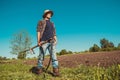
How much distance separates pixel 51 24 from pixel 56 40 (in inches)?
25.4

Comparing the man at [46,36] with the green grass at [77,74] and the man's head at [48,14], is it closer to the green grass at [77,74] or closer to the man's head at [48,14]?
the man's head at [48,14]

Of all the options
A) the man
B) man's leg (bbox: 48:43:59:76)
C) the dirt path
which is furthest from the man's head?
the dirt path

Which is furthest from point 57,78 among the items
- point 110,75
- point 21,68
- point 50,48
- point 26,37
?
point 26,37

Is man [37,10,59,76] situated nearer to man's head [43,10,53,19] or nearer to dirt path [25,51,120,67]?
man's head [43,10,53,19]

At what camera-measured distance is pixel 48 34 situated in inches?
364

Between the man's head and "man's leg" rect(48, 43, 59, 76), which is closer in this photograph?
"man's leg" rect(48, 43, 59, 76)

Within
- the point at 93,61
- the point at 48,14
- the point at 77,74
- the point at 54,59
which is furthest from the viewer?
the point at 93,61

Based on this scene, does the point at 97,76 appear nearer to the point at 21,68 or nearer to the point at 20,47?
the point at 21,68

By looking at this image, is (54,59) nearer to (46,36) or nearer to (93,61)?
(46,36)

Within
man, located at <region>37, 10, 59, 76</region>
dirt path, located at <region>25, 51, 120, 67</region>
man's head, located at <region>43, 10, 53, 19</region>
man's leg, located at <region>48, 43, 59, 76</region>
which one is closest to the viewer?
man's leg, located at <region>48, 43, 59, 76</region>

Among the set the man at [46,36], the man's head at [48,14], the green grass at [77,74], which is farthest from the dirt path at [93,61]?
the man's head at [48,14]

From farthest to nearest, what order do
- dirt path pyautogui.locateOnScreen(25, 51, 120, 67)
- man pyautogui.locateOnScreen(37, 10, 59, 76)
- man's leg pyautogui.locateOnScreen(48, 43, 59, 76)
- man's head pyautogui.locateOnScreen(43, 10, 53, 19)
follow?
dirt path pyautogui.locateOnScreen(25, 51, 120, 67), man's head pyautogui.locateOnScreen(43, 10, 53, 19), man pyautogui.locateOnScreen(37, 10, 59, 76), man's leg pyautogui.locateOnScreen(48, 43, 59, 76)

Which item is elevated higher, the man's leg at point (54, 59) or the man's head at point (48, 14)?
the man's head at point (48, 14)

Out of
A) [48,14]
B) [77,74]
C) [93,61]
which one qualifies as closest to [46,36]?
[48,14]
